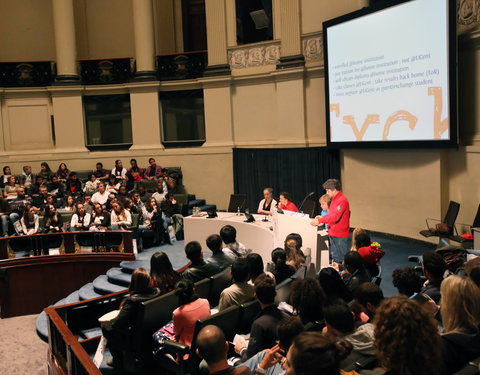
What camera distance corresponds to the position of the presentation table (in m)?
6.75

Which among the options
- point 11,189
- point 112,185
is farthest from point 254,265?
point 11,189

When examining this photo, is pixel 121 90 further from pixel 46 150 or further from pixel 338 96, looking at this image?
pixel 338 96

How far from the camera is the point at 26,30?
15008 mm

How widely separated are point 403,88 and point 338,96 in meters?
1.88

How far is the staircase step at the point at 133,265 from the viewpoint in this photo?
819 cm

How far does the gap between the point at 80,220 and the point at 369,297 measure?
299 inches

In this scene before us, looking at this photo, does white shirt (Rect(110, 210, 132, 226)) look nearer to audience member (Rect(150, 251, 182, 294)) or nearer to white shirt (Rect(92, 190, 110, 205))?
white shirt (Rect(92, 190, 110, 205))

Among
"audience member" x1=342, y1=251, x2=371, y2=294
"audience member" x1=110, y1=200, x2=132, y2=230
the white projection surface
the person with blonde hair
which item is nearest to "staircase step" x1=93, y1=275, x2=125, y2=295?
"audience member" x1=110, y1=200, x2=132, y2=230

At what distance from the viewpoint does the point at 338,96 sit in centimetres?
1055

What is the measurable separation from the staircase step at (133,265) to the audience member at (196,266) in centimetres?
313

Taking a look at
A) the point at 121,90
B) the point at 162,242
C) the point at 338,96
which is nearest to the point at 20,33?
the point at 121,90

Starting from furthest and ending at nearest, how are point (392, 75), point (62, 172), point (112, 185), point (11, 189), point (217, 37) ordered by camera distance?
point (217, 37), point (62, 172), point (112, 185), point (11, 189), point (392, 75)

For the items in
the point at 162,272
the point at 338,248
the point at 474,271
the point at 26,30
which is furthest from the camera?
the point at 26,30

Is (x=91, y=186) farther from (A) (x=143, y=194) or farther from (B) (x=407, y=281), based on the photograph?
(B) (x=407, y=281)
